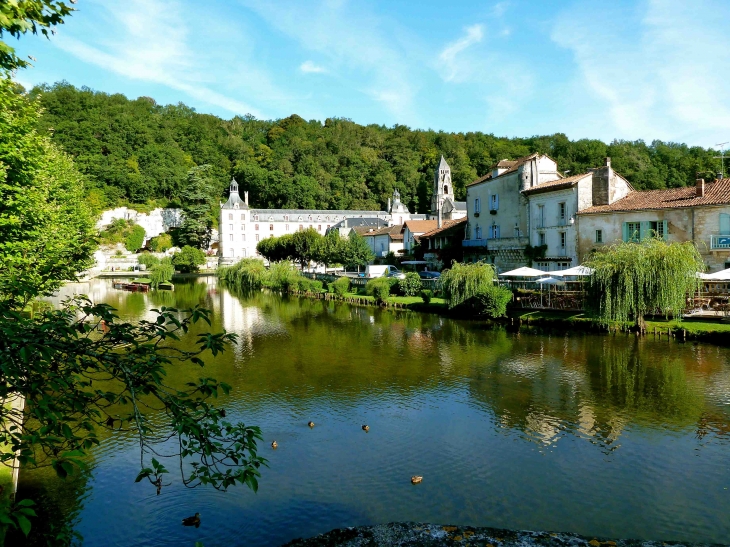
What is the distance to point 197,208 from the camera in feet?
309

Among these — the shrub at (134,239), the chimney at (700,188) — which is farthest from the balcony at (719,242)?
the shrub at (134,239)

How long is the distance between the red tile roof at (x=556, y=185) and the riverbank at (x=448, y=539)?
30.6m

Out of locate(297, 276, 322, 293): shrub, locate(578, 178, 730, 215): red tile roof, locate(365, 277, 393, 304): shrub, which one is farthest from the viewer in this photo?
locate(297, 276, 322, 293): shrub

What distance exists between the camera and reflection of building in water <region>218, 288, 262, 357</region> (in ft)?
80.4

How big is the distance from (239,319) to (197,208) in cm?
6616

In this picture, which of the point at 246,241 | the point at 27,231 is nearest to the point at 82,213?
the point at 27,231

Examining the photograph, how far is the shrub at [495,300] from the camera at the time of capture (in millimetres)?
29719

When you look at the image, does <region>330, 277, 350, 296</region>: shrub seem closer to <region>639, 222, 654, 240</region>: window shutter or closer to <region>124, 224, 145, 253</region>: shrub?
<region>639, 222, 654, 240</region>: window shutter

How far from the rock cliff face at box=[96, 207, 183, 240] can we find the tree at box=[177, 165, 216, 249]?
2829 mm

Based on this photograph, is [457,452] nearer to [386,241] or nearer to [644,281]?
[644,281]

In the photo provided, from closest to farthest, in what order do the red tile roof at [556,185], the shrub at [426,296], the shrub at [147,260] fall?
Result: 1. the red tile roof at [556,185]
2. the shrub at [426,296]
3. the shrub at [147,260]

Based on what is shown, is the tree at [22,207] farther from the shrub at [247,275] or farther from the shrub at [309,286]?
the shrub at [247,275]

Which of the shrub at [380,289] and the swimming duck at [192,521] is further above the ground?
the shrub at [380,289]

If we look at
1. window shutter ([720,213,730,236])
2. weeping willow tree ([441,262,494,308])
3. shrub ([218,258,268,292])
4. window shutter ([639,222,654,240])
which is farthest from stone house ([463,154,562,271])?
shrub ([218,258,268,292])
